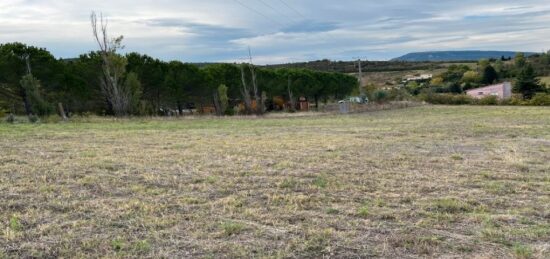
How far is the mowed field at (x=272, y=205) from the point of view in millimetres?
4145

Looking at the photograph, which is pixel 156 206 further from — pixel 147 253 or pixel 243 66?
pixel 243 66

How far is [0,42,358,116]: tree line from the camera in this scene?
32688mm

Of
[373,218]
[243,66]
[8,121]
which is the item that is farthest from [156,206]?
[243,66]

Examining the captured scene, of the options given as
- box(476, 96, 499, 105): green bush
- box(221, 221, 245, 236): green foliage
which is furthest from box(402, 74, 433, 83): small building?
box(221, 221, 245, 236): green foliage

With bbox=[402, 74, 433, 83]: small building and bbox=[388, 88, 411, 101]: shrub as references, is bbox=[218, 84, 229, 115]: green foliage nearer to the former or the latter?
bbox=[388, 88, 411, 101]: shrub

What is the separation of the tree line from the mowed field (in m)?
21.9

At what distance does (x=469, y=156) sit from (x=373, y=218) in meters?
6.19

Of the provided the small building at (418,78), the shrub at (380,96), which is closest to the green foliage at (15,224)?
the shrub at (380,96)

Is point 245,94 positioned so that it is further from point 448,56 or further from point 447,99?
point 448,56

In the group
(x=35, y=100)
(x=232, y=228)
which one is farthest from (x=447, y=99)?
(x=232, y=228)

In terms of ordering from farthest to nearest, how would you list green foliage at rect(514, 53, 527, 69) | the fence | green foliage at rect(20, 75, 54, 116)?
green foliage at rect(514, 53, 527, 69) < the fence < green foliage at rect(20, 75, 54, 116)

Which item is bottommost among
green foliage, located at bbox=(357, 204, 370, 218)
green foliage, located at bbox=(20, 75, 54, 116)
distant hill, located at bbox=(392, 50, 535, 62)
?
green foliage, located at bbox=(357, 204, 370, 218)

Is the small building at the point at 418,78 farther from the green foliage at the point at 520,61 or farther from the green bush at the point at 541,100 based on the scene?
the green bush at the point at 541,100

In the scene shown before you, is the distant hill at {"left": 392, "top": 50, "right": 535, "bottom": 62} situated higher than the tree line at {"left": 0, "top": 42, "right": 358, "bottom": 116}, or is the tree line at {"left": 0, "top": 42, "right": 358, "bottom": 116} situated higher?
the distant hill at {"left": 392, "top": 50, "right": 535, "bottom": 62}
